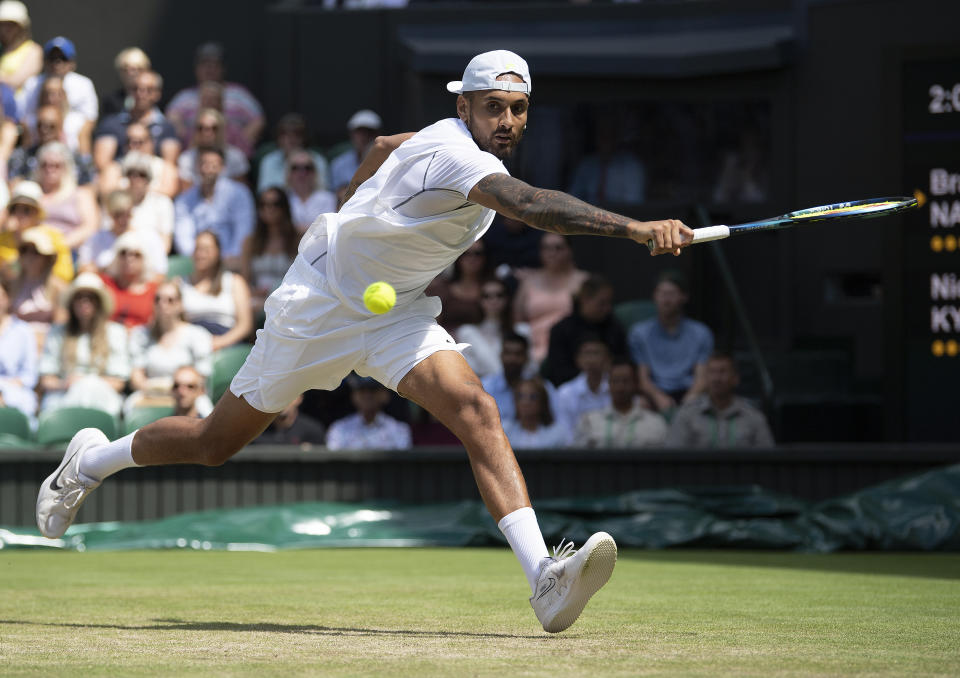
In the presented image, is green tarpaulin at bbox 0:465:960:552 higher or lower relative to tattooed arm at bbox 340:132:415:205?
lower

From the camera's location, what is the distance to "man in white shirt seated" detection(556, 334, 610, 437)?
10695mm

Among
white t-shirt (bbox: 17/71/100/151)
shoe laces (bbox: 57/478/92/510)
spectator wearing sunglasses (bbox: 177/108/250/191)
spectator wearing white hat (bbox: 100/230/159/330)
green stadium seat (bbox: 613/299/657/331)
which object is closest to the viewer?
shoe laces (bbox: 57/478/92/510)

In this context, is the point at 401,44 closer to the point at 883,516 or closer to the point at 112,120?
the point at 112,120

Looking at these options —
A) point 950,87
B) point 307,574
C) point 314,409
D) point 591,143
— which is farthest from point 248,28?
point 307,574

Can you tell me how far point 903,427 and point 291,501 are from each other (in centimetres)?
411

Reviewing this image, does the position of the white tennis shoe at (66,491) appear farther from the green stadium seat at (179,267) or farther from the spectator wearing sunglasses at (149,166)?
the spectator wearing sunglasses at (149,166)

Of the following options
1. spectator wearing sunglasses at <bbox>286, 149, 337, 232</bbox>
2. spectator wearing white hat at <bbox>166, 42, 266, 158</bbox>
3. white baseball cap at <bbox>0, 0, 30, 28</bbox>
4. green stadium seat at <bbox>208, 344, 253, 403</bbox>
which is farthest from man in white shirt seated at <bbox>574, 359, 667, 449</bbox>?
white baseball cap at <bbox>0, 0, 30, 28</bbox>

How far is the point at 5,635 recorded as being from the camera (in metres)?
4.99

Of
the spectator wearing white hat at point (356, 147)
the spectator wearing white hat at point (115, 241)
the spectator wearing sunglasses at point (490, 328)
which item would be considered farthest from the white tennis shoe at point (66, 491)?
the spectator wearing white hat at point (356, 147)

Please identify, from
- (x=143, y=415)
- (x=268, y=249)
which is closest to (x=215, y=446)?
(x=143, y=415)

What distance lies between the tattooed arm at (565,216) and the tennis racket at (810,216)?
6 cm

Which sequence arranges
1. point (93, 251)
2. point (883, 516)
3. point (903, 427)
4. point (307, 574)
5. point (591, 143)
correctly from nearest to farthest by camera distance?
point (307, 574)
point (883, 516)
point (903, 427)
point (93, 251)
point (591, 143)

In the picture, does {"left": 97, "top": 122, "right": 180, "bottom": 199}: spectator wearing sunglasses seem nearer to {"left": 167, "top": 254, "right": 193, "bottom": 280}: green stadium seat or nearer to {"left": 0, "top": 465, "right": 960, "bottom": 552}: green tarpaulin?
{"left": 167, "top": 254, "right": 193, "bottom": 280}: green stadium seat

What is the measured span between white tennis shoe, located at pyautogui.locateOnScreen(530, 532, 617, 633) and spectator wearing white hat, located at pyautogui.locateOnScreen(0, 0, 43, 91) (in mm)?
10831
